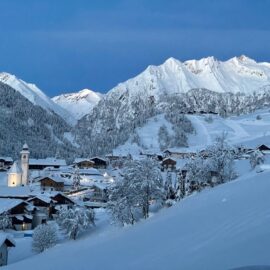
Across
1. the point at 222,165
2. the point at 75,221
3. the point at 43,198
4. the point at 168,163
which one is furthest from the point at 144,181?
the point at 168,163

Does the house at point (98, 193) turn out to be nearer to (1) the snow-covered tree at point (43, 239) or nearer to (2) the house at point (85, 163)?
(2) the house at point (85, 163)

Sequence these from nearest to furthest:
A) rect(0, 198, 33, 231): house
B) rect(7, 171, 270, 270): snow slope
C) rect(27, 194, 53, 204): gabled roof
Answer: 1. rect(7, 171, 270, 270): snow slope
2. rect(0, 198, 33, 231): house
3. rect(27, 194, 53, 204): gabled roof

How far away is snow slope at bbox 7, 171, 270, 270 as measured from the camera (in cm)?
1648

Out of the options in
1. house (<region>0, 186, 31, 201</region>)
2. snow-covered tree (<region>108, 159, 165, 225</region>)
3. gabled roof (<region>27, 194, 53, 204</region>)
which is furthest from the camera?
house (<region>0, 186, 31, 201</region>)

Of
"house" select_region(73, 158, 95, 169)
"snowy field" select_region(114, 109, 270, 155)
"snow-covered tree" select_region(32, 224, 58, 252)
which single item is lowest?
"snow-covered tree" select_region(32, 224, 58, 252)

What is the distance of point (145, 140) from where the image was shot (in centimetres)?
18700

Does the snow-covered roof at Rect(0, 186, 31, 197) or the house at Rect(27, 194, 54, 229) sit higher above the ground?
the snow-covered roof at Rect(0, 186, 31, 197)

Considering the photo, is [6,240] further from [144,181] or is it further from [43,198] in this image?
[43,198]

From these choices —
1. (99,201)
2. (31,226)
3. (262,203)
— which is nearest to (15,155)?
(99,201)

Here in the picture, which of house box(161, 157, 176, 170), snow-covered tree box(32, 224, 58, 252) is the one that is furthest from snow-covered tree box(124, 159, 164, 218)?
house box(161, 157, 176, 170)

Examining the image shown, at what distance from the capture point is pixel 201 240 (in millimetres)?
21609

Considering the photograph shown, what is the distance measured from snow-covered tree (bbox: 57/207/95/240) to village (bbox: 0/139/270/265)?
4462 millimetres

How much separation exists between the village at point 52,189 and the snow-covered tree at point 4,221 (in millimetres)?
102

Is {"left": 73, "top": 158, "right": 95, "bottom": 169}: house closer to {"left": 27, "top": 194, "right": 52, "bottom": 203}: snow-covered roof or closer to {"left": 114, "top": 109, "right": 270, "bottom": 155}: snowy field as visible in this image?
{"left": 114, "top": 109, "right": 270, "bottom": 155}: snowy field
